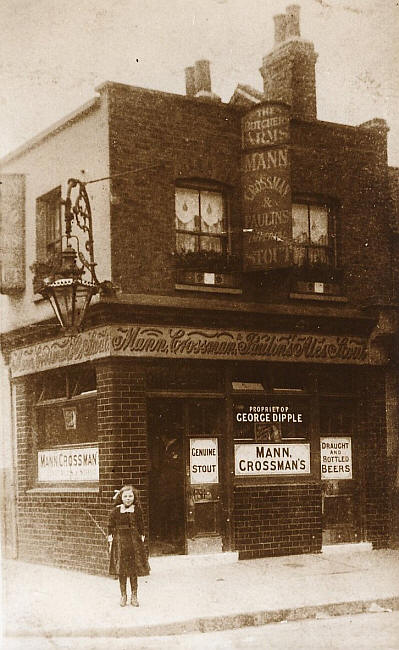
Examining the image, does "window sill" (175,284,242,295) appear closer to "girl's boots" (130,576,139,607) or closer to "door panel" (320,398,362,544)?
"door panel" (320,398,362,544)

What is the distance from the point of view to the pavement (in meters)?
10.4

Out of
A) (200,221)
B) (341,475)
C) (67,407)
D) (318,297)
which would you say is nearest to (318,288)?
(318,297)

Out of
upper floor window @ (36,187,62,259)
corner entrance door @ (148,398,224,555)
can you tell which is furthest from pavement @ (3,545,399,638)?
upper floor window @ (36,187,62,259)

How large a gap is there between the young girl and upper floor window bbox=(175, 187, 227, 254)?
4567 mm

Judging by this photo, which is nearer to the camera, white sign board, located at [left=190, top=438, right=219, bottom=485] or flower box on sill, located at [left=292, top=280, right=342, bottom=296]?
white sign board, located at [left=190, top=438, right=219, bottom=485]

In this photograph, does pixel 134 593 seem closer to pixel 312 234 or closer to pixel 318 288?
pixel 318 288

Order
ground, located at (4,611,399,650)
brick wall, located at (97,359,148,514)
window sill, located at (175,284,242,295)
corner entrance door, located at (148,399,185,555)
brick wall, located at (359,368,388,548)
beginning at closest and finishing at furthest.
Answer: ground, located at (4,611,399,650) → brick wall, located at (97,359,148,514) → corner entrance door, located at (148,399,185,555) → window sill, located at (175,284,242,295) → brick wall, located at (359,368,388,548)

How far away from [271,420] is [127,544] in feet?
14.8

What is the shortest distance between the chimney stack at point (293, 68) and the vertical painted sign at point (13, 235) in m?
4.61

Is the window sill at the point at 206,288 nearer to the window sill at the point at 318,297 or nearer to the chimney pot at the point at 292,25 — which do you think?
the window sill at the point at 318,297

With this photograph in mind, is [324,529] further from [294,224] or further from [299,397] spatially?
[294,224]

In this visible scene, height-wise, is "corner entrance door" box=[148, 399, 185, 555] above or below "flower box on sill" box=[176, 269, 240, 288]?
below

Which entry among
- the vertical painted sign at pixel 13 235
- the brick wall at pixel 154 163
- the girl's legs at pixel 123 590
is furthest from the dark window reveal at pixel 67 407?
the girl's legs at pixel 123 590

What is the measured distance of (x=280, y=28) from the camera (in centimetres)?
1644
